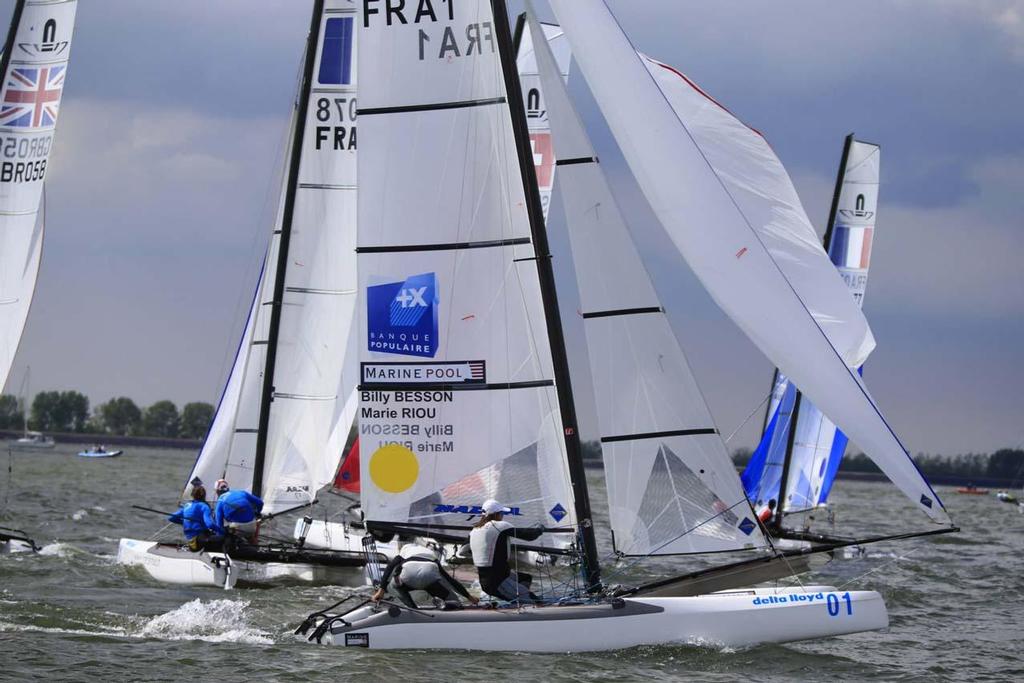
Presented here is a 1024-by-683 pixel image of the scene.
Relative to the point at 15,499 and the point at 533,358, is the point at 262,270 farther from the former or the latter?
the point at 15,499

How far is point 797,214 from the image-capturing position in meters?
11.6

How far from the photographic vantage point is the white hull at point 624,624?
35.7 ft

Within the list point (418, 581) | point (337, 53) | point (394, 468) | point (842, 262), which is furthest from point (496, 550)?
point (842, 262)

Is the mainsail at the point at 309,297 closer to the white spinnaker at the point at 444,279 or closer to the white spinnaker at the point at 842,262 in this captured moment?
the white spinnaker at the point at 444,279

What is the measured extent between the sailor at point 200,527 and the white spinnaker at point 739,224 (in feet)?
25.7

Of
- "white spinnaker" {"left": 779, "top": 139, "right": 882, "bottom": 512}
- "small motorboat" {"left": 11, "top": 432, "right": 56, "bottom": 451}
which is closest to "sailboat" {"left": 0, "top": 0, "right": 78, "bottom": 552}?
"white spinnaker" {"left": 779, "top": 139, "right": 882, "bottom": 512}

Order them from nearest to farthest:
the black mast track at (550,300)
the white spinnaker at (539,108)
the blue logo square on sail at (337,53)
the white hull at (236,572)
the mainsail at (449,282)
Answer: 1. the black mast track at (550,300)
2. the mainsail at (449,282)
3. the white hull at (236,572)
4. the blue logo square on sail at (337,53)
5. the white spinnaker at (539,108)

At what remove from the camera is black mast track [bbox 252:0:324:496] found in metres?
19.2

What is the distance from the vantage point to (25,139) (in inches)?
716

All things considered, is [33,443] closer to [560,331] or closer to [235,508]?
[235,508]

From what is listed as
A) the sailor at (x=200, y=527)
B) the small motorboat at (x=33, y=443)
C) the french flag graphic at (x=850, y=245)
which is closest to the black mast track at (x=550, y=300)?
the sailor at (x=200, y=527)

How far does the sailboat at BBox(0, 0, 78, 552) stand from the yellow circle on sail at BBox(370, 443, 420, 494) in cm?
780

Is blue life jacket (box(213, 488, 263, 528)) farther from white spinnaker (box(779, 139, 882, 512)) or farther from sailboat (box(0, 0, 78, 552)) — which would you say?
white spinnaker (box(779, 139, 882, 512))

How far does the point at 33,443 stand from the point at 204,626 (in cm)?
9574
